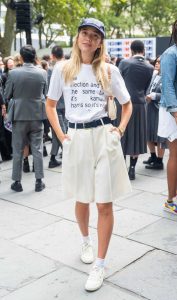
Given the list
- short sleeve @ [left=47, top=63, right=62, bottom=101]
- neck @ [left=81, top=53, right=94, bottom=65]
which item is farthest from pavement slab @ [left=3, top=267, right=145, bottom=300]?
neck @ [left=81, top=53, right=94, bottom=65]

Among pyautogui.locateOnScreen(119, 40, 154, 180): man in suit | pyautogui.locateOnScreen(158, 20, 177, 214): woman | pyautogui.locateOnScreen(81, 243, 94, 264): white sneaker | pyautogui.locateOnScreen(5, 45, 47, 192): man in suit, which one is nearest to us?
pyautogui.locateOnScreen(81, 243, 94, 264): white sneaker

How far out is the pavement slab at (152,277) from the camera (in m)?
2.96

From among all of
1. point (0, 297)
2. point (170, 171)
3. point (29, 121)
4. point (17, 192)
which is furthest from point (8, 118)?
point (0, 297)

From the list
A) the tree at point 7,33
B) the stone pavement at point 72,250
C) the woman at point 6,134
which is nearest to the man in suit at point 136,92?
the stone pavement at point 72,250

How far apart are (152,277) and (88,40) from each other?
178 centimetres

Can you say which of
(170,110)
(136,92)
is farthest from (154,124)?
(170,110)

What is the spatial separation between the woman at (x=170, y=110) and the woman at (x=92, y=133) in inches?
44.6

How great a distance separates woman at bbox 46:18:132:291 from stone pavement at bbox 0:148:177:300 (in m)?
0.23

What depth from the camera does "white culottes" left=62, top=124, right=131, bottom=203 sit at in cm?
297

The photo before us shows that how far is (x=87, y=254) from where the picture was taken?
3438 mm

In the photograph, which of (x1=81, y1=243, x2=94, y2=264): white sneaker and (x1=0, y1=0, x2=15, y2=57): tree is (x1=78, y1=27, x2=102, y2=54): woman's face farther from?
(x1=0, y1=0, x2=15, y2=57): tree

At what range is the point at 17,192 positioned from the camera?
5.58 metres

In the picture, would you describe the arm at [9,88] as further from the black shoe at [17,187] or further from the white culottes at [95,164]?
the white culottes at [95,164]

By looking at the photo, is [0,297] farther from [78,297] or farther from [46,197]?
[46,197]
